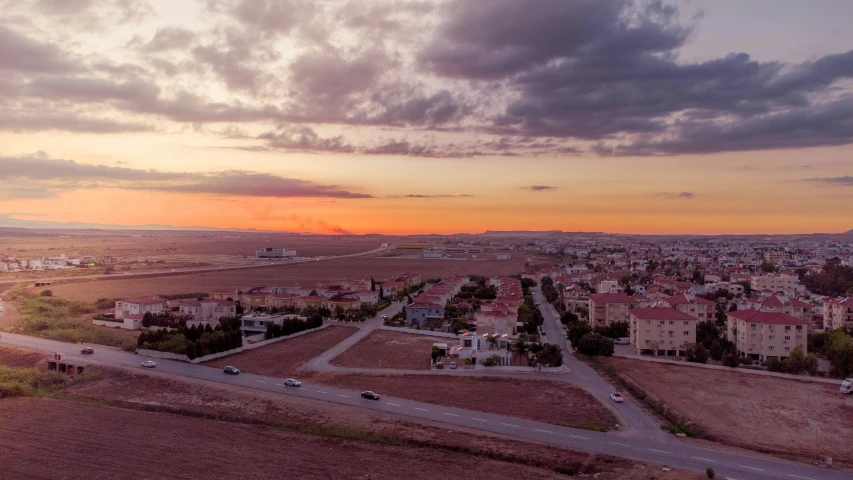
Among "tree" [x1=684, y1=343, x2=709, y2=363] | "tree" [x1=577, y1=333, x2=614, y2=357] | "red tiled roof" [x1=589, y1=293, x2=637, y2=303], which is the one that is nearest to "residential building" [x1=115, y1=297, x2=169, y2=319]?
"tree" [x1=577, y1=333, x2=614, y2=357]

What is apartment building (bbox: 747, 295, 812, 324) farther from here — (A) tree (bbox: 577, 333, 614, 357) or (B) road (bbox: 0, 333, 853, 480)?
(B) road (bbox: 0, 333, 853, 480)

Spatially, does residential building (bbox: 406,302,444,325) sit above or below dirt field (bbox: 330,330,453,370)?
above

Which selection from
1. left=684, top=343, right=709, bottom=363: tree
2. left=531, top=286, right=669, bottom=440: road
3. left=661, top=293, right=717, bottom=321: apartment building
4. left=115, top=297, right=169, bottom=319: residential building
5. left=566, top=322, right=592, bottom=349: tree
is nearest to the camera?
left=531, top=286, right=669, bottom=440: road

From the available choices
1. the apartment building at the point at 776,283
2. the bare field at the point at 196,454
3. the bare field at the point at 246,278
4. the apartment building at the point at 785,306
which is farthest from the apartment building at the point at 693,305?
the bare field at the point at 246,278

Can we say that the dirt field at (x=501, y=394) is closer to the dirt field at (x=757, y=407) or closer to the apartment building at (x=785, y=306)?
the dirt field at (x=757, y=407)

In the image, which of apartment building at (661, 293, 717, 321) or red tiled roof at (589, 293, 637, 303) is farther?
red tiled roof at (589, 293, 637, 303)

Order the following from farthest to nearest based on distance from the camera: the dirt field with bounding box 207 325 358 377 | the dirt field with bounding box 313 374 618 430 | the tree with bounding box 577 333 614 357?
the tree with bounding box 577 333 614 357 → the dirt field with bounding box 207 325 358 377 → the dirt field with bounding box 313 374 618 430

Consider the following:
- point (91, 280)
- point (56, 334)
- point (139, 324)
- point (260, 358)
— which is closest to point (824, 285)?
point (260, 358)

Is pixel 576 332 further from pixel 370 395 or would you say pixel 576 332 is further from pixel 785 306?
pixel 370 395

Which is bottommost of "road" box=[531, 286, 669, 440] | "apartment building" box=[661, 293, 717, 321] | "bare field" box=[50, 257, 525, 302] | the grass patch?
"road" box=[531, 286, 669, 440]
